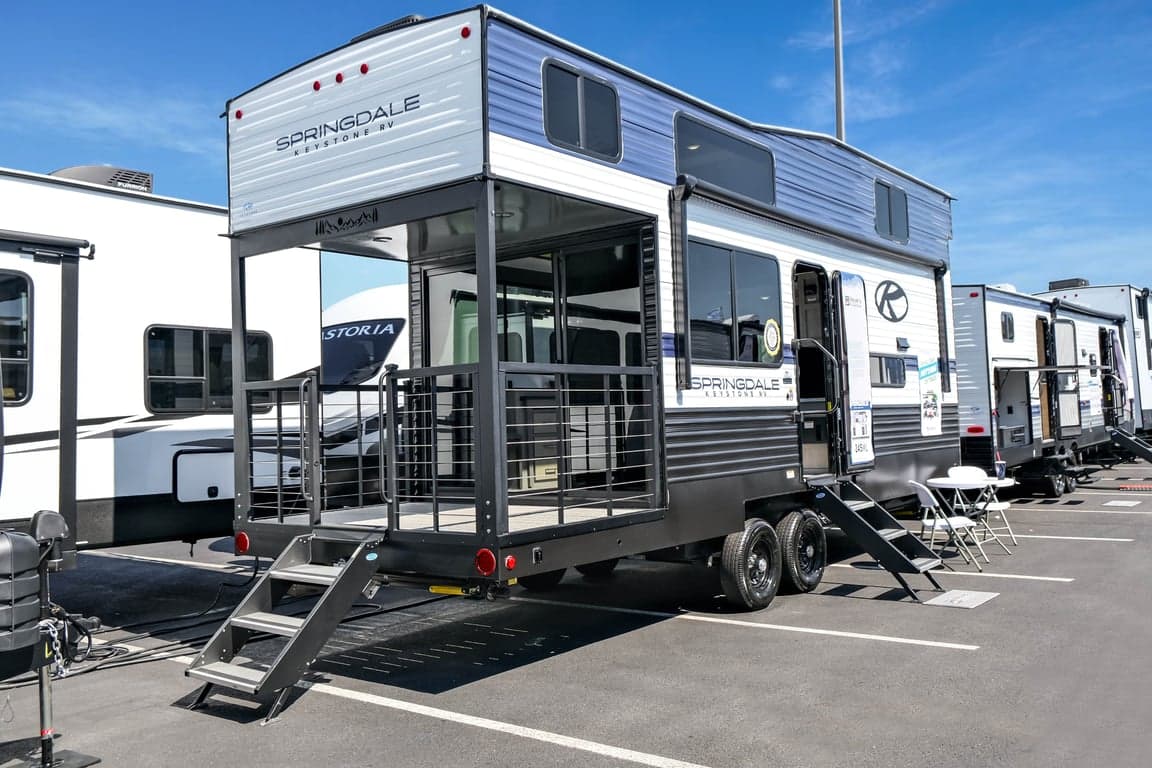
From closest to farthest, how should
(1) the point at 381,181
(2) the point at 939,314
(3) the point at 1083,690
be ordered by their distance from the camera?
1. (3) the point at 1083,690
2. (1) the point at 381,181
3. (2) the point at 939,314

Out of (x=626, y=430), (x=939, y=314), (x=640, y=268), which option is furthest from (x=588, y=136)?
(x=939, y=314)

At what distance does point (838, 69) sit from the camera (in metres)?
14.0

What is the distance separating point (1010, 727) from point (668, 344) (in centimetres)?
295

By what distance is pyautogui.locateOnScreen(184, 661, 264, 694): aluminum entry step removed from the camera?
4.91 meters

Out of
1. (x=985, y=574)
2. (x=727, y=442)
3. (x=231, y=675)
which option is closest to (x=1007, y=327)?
(x=985, y=574)

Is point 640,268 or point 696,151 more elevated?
point 696,151

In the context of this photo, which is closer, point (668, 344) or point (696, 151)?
point (668, 344)

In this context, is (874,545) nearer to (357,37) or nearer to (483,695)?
(483,695)

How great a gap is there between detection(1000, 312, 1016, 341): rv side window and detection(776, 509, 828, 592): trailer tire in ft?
23.5

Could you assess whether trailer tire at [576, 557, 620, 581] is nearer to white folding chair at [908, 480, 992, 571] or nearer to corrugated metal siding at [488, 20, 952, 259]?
white folding chair at [908, 480, 992, 571]

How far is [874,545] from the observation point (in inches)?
306

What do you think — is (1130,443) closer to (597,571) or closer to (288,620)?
(597,571)

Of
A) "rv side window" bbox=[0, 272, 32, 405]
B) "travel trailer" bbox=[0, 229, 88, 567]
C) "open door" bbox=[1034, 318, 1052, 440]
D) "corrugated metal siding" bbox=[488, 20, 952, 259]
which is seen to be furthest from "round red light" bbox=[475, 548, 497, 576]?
"open door" bbox=[1034, 318, 1052, 440]

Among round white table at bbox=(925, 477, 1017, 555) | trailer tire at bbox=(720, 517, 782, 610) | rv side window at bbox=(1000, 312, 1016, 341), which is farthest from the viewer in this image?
rv side window at bbox=(1000, 312, 1016, 341)
